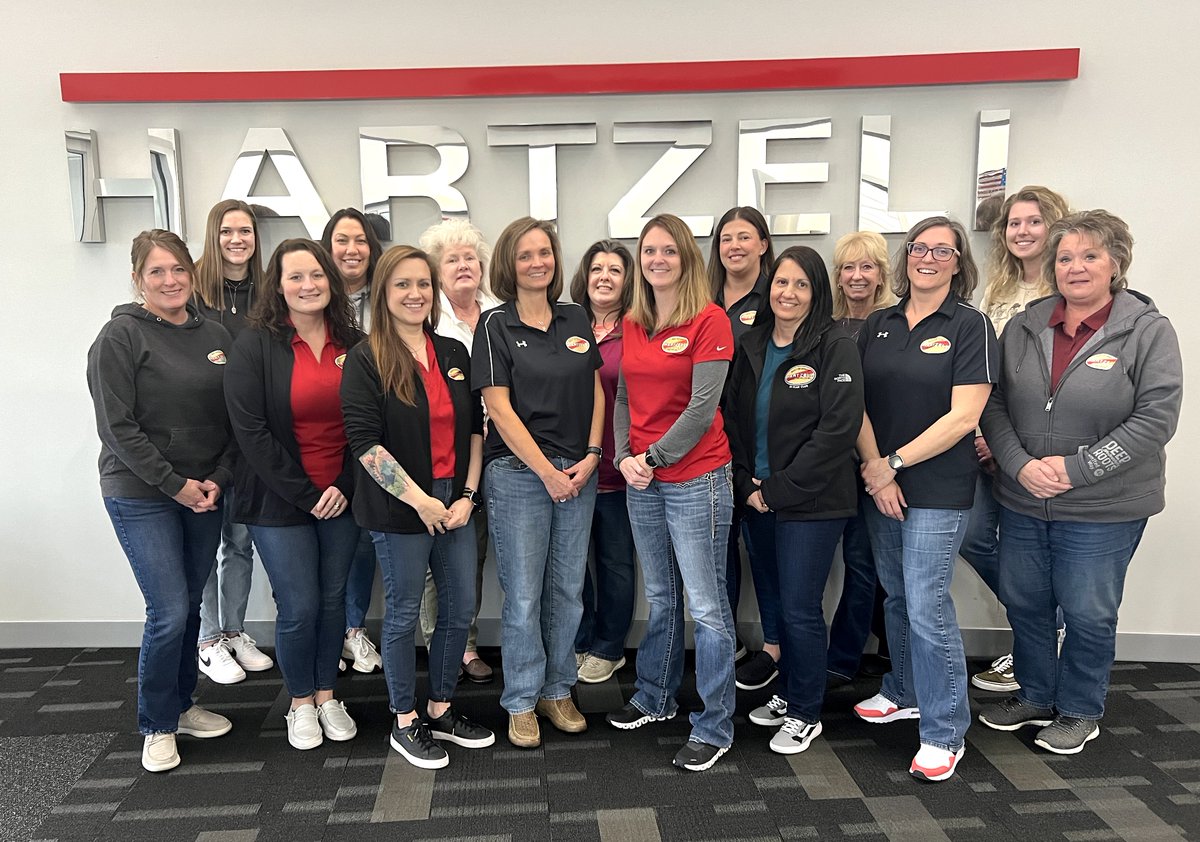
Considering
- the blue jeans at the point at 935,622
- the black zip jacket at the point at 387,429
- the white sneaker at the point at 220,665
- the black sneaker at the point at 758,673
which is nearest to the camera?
the black zip jacket at the point at 387,429

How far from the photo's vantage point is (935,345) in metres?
2.35

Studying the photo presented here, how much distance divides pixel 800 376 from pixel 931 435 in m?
0.44

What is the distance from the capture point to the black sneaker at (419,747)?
251 cm

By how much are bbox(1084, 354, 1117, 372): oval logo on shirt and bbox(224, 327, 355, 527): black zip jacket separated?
2.52 metres

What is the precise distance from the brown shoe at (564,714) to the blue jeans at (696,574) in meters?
0.38

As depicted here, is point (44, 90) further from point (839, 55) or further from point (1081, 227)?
point (1081, 227)

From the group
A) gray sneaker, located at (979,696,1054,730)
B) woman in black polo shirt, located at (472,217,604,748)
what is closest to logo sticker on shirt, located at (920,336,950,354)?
woman in black polo shirt, located at (472,217,604,748)

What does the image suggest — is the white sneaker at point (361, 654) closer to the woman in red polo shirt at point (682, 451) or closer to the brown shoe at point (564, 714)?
the brown shoe at point (564, 714)

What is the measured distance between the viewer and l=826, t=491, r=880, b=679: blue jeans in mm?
2949

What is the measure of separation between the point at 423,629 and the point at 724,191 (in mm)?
2352

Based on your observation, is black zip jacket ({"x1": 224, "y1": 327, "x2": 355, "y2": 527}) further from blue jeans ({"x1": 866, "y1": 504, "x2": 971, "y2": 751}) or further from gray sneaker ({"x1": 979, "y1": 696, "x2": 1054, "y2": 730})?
gray sneaker ({"x1": 979, "y1": 696, "x2": 1054, "y2": 730})

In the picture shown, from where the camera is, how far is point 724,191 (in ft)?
11.0

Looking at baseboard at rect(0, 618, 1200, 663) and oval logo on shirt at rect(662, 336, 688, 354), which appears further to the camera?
baseboard at rect(0, 618, 1200, 663)

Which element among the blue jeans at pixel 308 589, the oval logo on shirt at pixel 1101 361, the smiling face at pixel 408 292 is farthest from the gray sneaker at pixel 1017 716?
the smiling face at pixel 408 292
